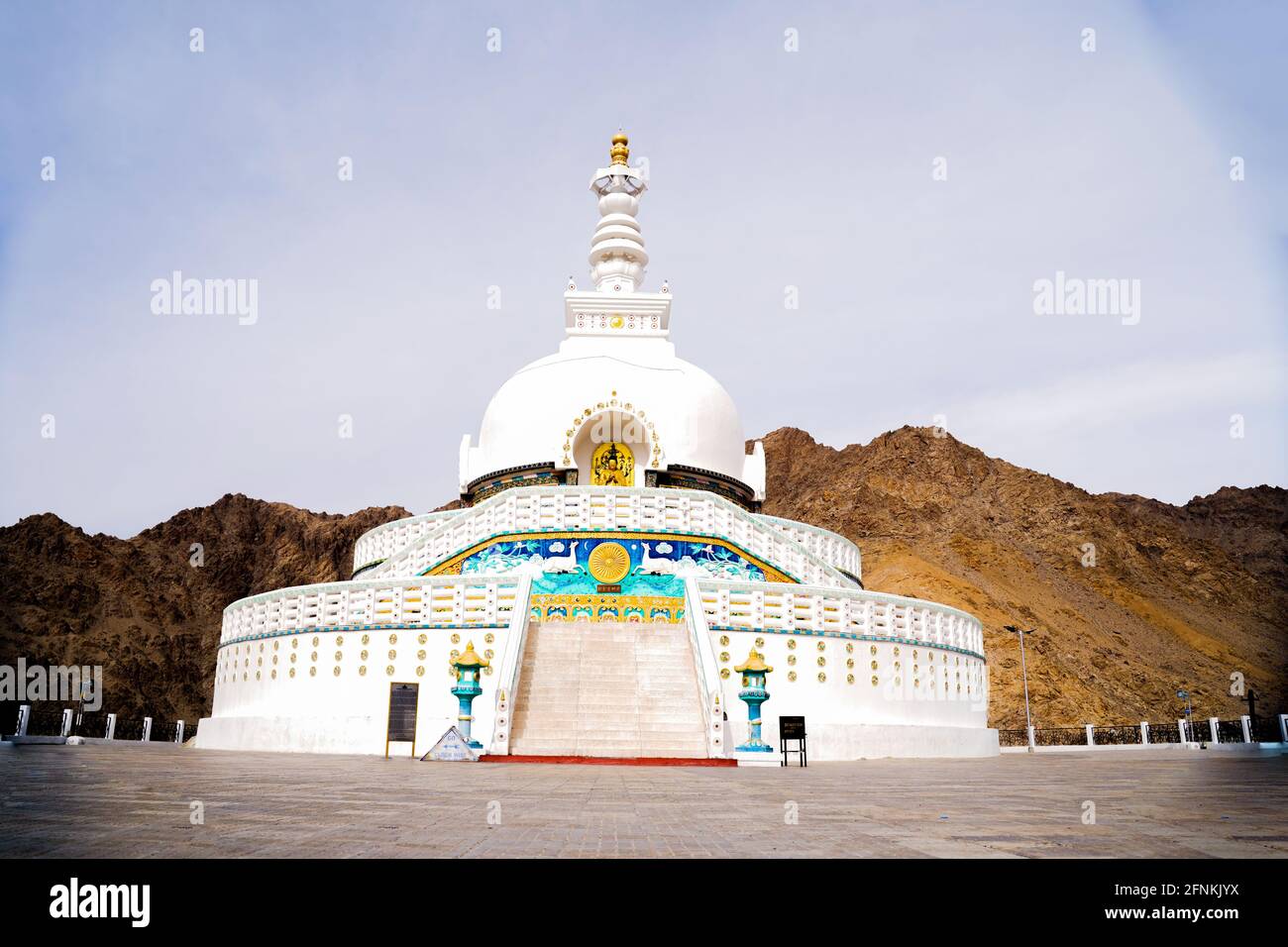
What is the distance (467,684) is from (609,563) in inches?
271

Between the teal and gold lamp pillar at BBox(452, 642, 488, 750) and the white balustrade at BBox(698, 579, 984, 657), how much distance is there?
16.9 ft

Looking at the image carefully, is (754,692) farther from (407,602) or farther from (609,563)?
(407,602)

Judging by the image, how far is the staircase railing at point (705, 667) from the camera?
56.5 feet

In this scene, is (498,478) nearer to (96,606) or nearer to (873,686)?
(873,686)

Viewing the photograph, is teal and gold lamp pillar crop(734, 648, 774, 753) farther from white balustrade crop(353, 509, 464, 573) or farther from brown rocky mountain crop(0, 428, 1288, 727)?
brown rocky mountain crop(0, 428, 1288, 727)

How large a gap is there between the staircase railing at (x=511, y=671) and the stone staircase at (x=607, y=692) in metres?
0.29

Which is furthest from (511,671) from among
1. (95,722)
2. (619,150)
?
(95,722)

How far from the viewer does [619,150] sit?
41.4m
